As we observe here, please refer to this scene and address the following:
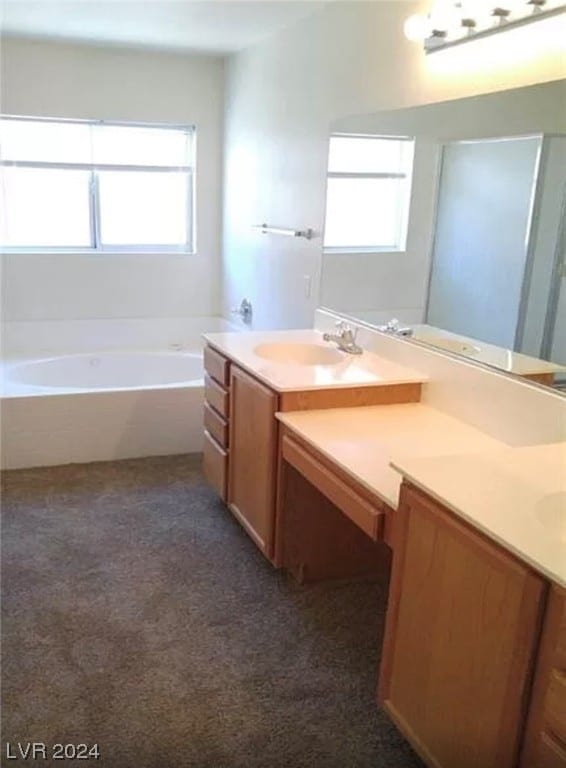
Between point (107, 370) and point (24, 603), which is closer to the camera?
point (24, 603)

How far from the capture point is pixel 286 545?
254 centimetres

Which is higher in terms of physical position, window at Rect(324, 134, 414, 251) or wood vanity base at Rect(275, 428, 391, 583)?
window at Rect(324, 134, 414, 251)

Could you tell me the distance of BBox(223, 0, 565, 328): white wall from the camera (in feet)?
7.23

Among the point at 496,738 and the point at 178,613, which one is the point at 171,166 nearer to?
the point at 178,613

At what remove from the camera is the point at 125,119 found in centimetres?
442

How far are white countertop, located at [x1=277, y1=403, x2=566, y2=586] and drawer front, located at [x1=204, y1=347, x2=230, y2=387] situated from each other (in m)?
0.58

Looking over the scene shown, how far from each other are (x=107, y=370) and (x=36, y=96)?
1.75 meters

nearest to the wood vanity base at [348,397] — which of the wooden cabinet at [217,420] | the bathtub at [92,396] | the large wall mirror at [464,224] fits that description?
the large wall mirror at [464,224]

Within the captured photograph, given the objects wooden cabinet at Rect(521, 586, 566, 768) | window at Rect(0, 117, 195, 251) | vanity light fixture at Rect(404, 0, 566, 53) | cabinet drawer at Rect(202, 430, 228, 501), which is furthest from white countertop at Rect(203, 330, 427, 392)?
window at Rect(0, 117, 195, 251)

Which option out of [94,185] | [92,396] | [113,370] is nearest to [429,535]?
[92,396]

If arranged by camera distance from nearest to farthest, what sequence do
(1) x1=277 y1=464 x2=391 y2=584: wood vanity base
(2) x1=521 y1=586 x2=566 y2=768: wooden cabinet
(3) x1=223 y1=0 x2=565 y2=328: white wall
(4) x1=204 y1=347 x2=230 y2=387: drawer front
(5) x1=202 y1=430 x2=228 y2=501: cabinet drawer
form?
1. (2) x1=521 y1=586 x2=566 y2=768: wooden cabinet
2. (3) x1=223 y1=0 x2=565 y2=328: white wall
3. (1) x1=277 y1=464 x2=391 y2=584: wood vanity base
4. (4) x1=204 y1=347 x2=230 y2=387: drawer front
5. (5) x1=202 y1=430 x2=228 y2=501: cabinet drawer

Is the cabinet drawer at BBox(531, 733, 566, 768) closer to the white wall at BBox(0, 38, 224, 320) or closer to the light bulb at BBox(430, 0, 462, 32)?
the light bulb at BBox(430, 0, 462, 32)

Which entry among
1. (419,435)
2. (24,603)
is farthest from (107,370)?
(419,435)

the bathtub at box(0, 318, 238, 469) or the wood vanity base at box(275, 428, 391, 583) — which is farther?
the bathtub at box(0, 318, 238, 469)
